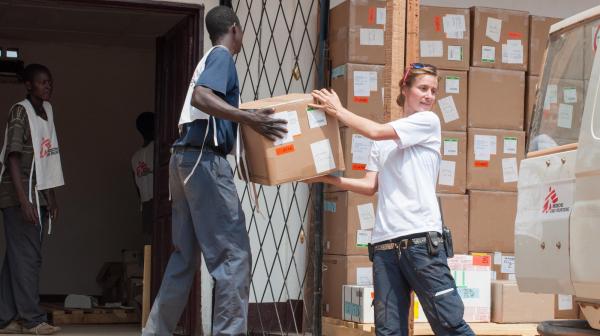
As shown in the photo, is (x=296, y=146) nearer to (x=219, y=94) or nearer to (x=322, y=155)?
(x=322, y=155)

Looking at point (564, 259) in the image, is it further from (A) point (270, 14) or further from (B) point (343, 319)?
(A) point (270, 14)

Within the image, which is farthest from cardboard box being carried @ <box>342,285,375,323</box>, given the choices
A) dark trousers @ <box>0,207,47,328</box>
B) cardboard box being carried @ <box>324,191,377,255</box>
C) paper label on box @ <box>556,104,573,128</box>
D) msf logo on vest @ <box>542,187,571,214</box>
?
dark trousers @ <box>0,207,47,328</box>

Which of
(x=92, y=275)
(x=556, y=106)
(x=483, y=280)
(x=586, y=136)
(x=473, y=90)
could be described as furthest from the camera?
(x=92, y=275)

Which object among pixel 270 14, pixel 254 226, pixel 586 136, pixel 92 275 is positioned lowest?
pixel 92 275

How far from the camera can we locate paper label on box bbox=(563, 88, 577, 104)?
4.81 m

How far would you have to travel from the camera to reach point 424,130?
4766 millimetres

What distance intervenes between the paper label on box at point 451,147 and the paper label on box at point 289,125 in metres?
2.88

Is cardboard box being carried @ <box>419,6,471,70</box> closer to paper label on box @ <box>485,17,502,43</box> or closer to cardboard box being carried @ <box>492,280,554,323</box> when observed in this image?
paper label on box @ <box>485,17,502,43</box>

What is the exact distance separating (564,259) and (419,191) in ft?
2.31

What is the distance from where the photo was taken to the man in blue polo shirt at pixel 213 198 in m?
4.88

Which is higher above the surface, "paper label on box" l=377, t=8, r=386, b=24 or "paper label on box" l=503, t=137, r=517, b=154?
"paper label on box" l=377, t=8, r=386, b=24

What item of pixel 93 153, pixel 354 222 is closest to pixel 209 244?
pixel 354 222

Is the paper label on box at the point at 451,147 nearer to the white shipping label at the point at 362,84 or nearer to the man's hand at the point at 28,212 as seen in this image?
the white shipping label at the point at 362,84

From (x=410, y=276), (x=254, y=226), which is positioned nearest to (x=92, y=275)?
(x=254, y=226)
